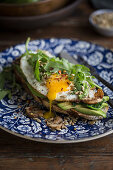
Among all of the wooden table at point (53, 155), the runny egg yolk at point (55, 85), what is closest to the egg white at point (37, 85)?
the runny egg yolk at point (55, 85)

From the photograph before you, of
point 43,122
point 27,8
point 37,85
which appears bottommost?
point 43,122

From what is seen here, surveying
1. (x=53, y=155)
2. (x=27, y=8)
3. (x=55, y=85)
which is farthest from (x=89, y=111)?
(x=27, y=8)

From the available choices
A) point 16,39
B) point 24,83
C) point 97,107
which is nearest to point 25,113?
point 24,83

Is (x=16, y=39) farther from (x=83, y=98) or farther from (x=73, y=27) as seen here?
(x=83, y=98)

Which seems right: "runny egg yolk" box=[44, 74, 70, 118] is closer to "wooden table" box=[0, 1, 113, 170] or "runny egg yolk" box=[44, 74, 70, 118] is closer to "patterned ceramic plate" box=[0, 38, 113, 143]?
"patterned ceramic plate" box=[0, 38, 113, 143]

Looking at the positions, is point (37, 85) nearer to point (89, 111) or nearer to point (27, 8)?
point (89, 111)

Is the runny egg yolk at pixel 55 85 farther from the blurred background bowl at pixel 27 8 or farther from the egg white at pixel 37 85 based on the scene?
the blurred background bowl at pixel 27 8

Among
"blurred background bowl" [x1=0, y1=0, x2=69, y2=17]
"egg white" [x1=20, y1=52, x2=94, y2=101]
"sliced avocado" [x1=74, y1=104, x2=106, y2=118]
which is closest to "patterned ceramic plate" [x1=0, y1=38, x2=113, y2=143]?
"sliced avocado" [x1=74, y1=104, x2=106, y2=118]
